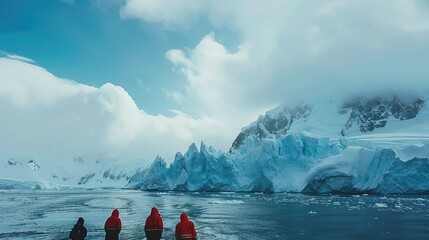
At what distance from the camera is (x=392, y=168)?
5016 cm

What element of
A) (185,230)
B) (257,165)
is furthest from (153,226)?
(257,165)

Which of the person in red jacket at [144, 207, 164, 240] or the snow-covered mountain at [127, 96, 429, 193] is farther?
the snow-covered mountain at [127, 96, 429, 193]

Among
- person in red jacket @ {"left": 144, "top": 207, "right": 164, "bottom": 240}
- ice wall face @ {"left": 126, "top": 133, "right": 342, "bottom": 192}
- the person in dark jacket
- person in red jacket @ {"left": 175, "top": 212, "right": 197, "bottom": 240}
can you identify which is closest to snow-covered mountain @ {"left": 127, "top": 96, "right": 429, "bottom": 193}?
ice wall face @ {"left": 126, "top": 133, "right": 342, "bottom": 192}

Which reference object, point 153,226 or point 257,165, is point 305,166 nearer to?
point 257,165

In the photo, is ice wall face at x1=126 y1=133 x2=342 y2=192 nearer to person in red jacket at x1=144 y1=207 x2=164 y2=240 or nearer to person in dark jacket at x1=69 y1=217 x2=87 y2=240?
person in red jacket at x1=144 y1=207 x2=164 y2=240

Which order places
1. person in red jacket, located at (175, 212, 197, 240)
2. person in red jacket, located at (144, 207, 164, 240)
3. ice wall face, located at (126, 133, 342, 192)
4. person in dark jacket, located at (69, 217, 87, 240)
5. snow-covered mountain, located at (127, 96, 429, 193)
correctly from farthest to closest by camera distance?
ice wall face, located at (126, 133, 342, 192)
snow-covered mountain, located at (127, 96, 429, 193)
person in red jacket, located at (144, 207, 164, 240)
person in dark jacket, located at (69, 217, 87, 240)
person in red jacket, located at (175, 212, 197, 240)

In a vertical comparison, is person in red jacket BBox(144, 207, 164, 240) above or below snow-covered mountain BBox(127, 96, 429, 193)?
below

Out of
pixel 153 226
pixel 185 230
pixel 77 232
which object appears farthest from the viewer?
pixel 153 226

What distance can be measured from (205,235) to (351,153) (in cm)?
4224

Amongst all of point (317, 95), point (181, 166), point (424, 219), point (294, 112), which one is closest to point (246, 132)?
point (294, 112)

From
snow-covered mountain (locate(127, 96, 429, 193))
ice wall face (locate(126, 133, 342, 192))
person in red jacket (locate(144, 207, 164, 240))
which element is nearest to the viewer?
person in red jacket (locate(144, 207, 164, 240))

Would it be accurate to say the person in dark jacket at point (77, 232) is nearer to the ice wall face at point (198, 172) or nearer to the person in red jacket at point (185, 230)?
the person in red jacket at point (185, 230)

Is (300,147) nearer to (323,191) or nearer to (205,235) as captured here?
(323,191)

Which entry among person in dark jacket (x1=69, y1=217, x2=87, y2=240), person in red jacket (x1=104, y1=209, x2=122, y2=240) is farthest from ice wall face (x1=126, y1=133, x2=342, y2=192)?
person in dark jacket (x1=69, y1=217, x2=87, y2=240)
